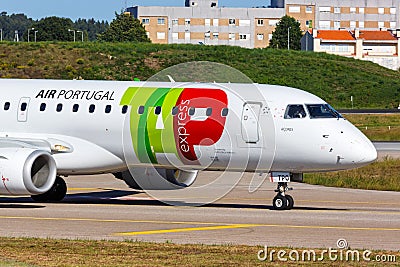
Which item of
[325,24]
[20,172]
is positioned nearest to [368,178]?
[20,172]

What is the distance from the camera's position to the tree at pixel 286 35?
162m

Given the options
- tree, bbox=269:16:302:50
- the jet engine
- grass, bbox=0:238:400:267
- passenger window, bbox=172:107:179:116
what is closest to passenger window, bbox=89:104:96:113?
the jet engine

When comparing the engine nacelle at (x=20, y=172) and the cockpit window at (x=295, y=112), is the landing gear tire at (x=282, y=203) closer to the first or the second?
the cockpit window at (x=295, y=112)

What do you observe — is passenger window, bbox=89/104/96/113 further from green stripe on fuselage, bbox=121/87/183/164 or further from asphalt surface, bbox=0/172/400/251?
asphalt surface, bbox=0/172/400/251

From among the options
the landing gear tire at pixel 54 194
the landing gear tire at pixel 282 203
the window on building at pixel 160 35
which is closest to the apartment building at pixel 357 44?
the window on building at pixel 160 35

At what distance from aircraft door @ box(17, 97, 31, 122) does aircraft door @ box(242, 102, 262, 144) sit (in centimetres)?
622

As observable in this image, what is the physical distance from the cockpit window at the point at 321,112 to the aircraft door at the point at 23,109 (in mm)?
7803

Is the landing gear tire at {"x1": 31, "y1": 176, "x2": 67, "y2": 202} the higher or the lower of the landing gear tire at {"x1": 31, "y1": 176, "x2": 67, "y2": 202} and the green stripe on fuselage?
the lower

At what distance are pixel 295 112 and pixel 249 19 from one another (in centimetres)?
15469

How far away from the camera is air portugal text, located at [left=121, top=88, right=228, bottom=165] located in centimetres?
2641

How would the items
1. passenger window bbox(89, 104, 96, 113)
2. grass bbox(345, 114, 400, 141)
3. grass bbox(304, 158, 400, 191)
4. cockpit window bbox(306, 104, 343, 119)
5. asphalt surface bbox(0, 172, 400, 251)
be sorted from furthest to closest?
grass bbox(345, 114, 400, 141) < grass bbox(304, 158, 400, 191) < passenger window bbox(89, 104, 96, 113) < cockpit window bbox(306, 104, 343, 119) < asphalt surface bbox(0, 172, 400, 251)

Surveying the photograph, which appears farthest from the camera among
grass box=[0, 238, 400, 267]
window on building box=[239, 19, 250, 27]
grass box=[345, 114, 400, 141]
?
window on building box=[239, 19, 250, 27]

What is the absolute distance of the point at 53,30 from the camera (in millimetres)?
169125

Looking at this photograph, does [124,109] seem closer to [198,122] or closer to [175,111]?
[175,111]
